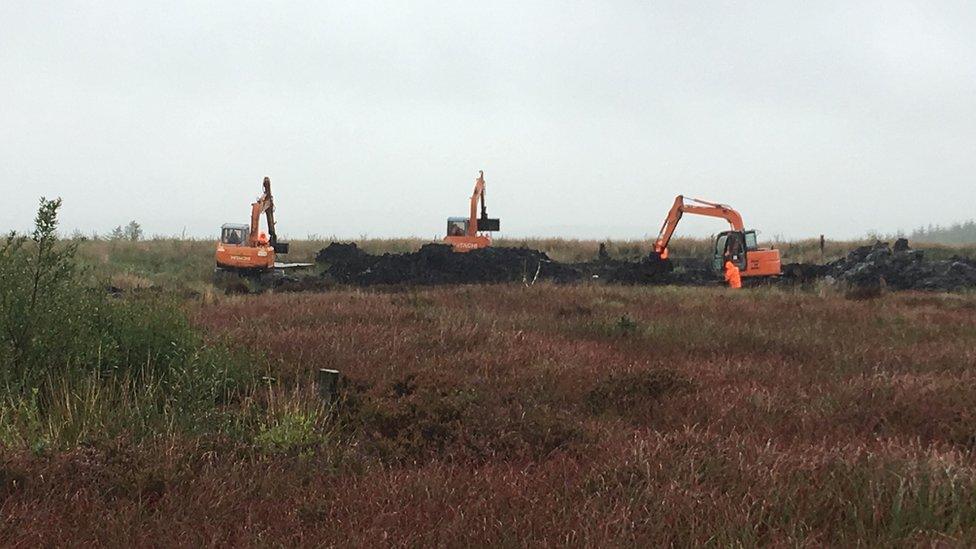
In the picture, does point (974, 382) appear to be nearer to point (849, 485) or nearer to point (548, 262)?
point (849, 485)

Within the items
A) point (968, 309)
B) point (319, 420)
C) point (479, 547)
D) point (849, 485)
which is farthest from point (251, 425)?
point (968, 309)

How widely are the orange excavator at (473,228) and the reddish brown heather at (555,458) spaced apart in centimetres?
1989

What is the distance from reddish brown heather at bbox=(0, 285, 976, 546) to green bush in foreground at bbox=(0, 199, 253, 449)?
0.52 m

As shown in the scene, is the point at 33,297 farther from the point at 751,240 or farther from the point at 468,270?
the point at 751,240

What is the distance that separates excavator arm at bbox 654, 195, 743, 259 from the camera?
23406 millimetres

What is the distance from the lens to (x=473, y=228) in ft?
94.9

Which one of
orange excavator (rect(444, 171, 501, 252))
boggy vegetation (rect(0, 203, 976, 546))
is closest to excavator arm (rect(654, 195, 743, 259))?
orange excavator (rect(444, 171, 501, 252))

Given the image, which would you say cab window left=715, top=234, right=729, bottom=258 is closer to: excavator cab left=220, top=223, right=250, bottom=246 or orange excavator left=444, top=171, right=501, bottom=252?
orange excavator left=444, top=171, right=501, bottom=252

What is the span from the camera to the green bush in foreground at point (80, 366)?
4.48m

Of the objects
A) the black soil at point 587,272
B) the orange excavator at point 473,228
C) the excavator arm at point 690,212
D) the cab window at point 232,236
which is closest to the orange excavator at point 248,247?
the cab window at point 232,236

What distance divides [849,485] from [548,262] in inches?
920

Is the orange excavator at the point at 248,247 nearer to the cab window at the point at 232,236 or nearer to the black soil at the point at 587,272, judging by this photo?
the cab window at the point at 232,236

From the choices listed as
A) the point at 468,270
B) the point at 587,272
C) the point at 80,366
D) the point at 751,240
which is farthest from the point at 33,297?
the point at 587,272

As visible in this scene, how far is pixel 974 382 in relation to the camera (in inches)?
246
